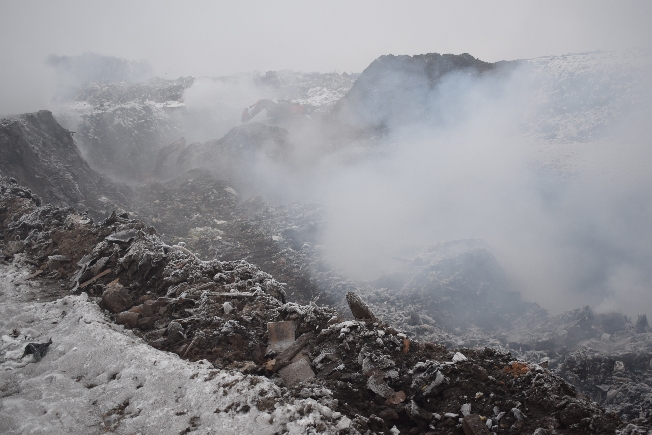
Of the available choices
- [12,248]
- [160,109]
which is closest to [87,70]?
[160,109]

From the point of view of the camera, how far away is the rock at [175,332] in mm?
3463

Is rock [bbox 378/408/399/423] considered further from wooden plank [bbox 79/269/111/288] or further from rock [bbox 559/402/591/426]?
wooden plank [bbox 79/269/111/288]

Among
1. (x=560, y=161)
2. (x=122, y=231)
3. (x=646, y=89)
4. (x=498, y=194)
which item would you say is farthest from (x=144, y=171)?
(x=646, y=89)

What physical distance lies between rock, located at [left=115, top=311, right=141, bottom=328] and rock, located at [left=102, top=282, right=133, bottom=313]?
0.82 feet

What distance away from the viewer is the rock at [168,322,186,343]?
3.46 m

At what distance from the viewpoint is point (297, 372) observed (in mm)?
3012

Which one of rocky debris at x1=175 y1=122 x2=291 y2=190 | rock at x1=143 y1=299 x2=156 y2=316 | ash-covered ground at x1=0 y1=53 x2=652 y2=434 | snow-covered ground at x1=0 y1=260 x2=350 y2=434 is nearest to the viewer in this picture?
snow-covered ground at x1=0 y1=260 x2=350 y2=434

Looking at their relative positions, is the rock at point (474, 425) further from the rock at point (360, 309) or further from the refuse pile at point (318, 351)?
the rock at point (360, 309)

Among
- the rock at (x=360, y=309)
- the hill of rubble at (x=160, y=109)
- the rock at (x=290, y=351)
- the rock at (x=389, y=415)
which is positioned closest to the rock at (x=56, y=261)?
the rock at (x=290, y=351)

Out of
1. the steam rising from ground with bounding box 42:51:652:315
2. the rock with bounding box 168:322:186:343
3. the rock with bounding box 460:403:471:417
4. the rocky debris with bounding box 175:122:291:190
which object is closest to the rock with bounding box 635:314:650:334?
the steam rising from ground with bounding box 42:51:652:315

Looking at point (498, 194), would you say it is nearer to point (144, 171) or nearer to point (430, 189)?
point (430, 189)

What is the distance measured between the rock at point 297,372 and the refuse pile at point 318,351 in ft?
0.03

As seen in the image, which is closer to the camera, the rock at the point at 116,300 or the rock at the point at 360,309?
the rock at the point at 360,309

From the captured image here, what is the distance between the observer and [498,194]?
35.3 feet
